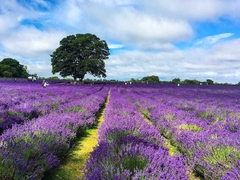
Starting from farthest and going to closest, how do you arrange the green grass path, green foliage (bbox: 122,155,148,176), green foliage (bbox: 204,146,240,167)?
the green grass path → green foliage (bbox: 204,146,240,167) → green foliage (bbox: 122,155,148,176)

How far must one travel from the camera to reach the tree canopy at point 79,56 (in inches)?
1406

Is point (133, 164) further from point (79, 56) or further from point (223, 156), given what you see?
point (79, 56)

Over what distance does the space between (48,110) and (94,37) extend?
33.8 metres

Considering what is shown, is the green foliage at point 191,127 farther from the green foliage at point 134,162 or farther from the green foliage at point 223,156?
the green foliage at point 134,162

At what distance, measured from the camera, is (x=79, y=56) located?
38.2 meters

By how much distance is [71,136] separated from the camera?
450cm

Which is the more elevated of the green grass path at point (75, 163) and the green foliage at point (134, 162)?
the green foliage at point (134, 162)

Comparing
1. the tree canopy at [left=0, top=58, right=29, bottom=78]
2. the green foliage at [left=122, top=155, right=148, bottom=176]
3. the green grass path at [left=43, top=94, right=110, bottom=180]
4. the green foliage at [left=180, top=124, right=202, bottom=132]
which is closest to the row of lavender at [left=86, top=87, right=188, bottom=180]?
the green foliage at [left=122, top=155, right=148, bottom=176]

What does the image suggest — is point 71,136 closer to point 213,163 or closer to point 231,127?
point 213,163

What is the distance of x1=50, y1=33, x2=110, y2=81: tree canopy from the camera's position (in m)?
35.7

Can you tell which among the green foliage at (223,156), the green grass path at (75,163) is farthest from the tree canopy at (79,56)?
the green foliage at (223,156)

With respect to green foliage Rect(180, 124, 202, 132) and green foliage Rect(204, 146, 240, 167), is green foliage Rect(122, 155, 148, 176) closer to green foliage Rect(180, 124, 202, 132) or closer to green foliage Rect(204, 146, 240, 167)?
green foliage Rect(204, 146, 240, 167)

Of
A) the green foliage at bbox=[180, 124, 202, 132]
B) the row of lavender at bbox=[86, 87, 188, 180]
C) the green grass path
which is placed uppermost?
the row of lavender at bbox=[86, 87, 188, 180]

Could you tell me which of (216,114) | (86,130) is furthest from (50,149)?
(216,114)
